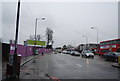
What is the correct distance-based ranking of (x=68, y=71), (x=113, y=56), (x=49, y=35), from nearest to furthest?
1. (x=68, y=71)
2. (x=113, y=56)
3. (x=49, y=35)

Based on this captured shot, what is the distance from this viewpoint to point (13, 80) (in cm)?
820

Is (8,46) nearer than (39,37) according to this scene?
Yes

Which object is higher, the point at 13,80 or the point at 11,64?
the point at 11,64

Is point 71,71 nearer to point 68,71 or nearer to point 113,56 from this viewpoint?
point 68,71

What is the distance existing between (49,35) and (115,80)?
261ft

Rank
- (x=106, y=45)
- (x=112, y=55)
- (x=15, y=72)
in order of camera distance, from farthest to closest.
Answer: (x=106, y=45)
(x=112, y=55)
(x=15, y=72)

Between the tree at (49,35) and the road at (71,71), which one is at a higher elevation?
the tree at (49,35)

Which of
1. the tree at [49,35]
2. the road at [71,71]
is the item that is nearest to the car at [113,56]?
the road at [71,71]

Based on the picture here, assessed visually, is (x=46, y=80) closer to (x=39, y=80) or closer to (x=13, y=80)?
(x=39, y=80)

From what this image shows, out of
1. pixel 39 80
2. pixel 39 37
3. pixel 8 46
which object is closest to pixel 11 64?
pixel 39 80

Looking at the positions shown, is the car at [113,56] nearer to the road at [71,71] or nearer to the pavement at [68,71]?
the pavement at [68,71]

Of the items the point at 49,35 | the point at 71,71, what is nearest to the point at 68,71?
the point at 71,71

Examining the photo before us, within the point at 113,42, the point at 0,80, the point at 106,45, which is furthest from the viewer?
the point at 106,45

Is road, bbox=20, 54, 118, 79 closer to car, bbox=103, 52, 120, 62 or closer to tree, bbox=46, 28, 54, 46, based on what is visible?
car, bbox=103, 52, 120, 62
